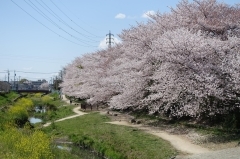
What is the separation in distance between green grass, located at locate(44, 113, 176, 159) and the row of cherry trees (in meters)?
2.55

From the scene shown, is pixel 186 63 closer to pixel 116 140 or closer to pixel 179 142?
pixel 179 142

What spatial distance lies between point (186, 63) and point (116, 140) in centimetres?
590

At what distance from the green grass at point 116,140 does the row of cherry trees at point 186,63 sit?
2.55 metres

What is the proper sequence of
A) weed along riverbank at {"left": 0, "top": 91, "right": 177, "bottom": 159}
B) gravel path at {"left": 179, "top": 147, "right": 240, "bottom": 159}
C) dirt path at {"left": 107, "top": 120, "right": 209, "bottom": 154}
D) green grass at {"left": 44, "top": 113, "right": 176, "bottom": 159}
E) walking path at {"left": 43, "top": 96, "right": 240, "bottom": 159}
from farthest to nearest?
1. green grass at {"left": 44, "top": 113, "right": 176, "bottom": 159}
2. dirt path at {"left": 107, "top": 120, "right": 209, "bottom": 154}
3. weed along riverbank at {"left": 0, "top": 91, "right": 177, "bottom": 159}
4. walking path at {"left": 43, "top": 96, "right": 240, "bottom": 159}
5. gravel path at {"left": 179, "top": 147, "right": 240, "bottom": 159}

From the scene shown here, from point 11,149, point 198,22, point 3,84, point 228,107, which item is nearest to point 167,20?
point 198,22

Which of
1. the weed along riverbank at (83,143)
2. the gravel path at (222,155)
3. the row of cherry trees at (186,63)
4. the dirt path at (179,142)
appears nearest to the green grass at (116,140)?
the weed along riverbank at (83,143)

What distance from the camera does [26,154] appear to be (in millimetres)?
12555

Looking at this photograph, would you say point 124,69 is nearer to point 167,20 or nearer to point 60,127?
point 167,20

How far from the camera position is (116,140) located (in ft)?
60.0

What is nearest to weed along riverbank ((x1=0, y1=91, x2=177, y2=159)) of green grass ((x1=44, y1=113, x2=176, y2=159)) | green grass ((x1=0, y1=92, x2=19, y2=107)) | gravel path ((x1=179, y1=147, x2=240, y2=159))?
green grass ((x1=44, y1=113, x2=176, y2=159))

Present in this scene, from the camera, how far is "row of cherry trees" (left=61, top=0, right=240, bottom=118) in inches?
639

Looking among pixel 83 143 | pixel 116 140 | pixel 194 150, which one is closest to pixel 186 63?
pixel 194 150

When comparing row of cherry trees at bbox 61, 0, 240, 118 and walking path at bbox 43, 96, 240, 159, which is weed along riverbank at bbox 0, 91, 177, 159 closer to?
walking path at bbox 43, 96, 240, 159

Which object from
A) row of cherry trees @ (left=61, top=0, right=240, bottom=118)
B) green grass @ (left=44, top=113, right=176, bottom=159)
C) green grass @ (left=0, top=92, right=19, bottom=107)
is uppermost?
row of cherry trees @ (left=61, top=0, right=240, bottom=118)
